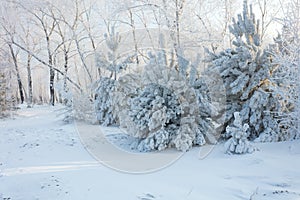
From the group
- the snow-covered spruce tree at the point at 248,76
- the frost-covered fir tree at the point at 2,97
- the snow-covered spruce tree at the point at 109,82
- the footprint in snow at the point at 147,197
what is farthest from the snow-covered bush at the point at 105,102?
the footprint in snow at the point at 147,197

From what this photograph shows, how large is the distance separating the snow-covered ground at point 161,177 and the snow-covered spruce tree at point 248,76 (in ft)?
3.15

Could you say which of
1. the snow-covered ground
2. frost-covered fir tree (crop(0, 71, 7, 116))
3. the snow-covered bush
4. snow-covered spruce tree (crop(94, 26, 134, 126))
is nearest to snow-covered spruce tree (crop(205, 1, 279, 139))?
the snow-covered ground

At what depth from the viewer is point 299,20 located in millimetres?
5508

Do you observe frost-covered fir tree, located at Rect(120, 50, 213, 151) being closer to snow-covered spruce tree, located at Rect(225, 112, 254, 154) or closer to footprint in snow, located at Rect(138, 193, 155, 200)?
snow-covered spruce tree, located at Rect(225, 112, 254, 154)

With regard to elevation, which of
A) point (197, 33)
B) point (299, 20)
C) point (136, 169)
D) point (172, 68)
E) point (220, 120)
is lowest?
point (136, 169)

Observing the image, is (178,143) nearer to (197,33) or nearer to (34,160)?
(34,160)

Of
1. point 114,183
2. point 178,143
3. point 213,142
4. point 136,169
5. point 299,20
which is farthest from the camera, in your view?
point 213,142

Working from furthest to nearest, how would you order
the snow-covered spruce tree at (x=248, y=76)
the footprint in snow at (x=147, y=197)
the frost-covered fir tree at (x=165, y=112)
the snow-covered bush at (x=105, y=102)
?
1. the snow-covered bush at (x=105, y=102)
2. the snow-covered spruce tree at (x=248, y=76)
3. the frost-covered fir tree at (x=165, y=112)
4. the footprint in snow at (x=147, y=197)

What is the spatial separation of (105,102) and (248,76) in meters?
5.44

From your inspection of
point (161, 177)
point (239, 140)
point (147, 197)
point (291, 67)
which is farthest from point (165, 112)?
point (147, 197)

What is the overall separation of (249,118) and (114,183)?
392 centimetres

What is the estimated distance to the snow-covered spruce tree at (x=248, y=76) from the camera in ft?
21.9

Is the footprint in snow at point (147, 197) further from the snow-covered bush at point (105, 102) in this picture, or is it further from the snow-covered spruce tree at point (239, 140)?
the snow-covered bush at point (105, 102)

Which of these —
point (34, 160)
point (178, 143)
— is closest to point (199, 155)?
point (178, 143)
